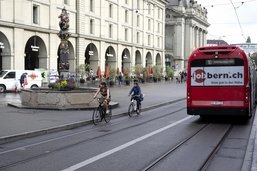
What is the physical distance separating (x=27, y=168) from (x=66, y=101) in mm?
13552

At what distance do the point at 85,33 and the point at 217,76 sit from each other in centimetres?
4856

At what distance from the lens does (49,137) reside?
44.2 ft

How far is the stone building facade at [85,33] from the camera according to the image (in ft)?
160

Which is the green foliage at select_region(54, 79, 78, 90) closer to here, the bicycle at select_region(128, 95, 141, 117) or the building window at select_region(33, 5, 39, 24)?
the bicycle at select_region(128, 95, 141, 117)

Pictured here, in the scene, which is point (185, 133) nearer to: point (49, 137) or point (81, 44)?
point (49, 137)

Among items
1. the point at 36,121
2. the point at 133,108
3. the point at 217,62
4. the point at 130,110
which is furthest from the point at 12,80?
the point at 217,62

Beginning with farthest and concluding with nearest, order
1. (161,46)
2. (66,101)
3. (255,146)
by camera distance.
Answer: (161,46) → (66,101) → (255,146)

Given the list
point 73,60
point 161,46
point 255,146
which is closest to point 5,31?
point 73,60

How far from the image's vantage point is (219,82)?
17.0 m

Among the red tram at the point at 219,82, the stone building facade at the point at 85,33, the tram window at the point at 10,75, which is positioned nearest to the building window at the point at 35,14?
the stone building facade at the point at 85,33

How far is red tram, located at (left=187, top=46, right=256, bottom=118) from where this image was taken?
54.7ft

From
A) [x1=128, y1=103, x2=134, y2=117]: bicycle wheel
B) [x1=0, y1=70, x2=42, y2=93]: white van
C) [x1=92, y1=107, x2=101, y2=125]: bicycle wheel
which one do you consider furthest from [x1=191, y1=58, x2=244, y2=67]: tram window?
[x1=0, y1=70, x2=42, y2=93]: white van

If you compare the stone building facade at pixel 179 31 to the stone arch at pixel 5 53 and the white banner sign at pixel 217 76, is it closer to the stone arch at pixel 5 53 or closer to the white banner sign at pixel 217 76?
the stone arch at pixel 5 53

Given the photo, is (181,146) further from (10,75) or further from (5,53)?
(5,53)
